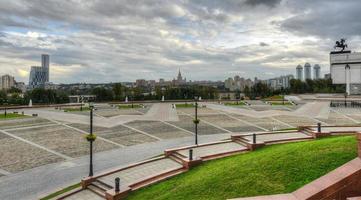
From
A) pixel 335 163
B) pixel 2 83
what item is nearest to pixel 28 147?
pixel 335 163

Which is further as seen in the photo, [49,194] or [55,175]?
[55,175]

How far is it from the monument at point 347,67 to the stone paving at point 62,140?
65.2 m

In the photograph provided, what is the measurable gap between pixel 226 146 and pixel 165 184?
6889 mm

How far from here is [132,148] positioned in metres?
22.8

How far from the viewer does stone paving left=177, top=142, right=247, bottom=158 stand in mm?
17547

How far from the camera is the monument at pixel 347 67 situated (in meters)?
70.5

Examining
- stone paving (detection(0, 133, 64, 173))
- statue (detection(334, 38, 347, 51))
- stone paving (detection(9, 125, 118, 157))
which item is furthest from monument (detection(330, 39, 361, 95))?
stone paving (detection(0, 133, 64, 173))

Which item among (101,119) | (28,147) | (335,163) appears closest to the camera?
(335,163)

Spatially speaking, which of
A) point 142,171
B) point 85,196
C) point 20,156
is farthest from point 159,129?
point 85,196

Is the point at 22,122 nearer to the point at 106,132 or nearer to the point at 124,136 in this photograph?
the point at 106,132

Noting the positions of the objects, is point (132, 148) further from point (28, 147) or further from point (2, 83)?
point (2, 83)

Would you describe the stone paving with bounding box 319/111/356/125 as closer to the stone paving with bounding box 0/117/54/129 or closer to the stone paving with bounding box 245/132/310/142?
the stone paving with bounding box 245/132/310/142

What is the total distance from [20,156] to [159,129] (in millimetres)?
13050

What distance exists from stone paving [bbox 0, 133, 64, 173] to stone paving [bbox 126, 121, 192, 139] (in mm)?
9682
